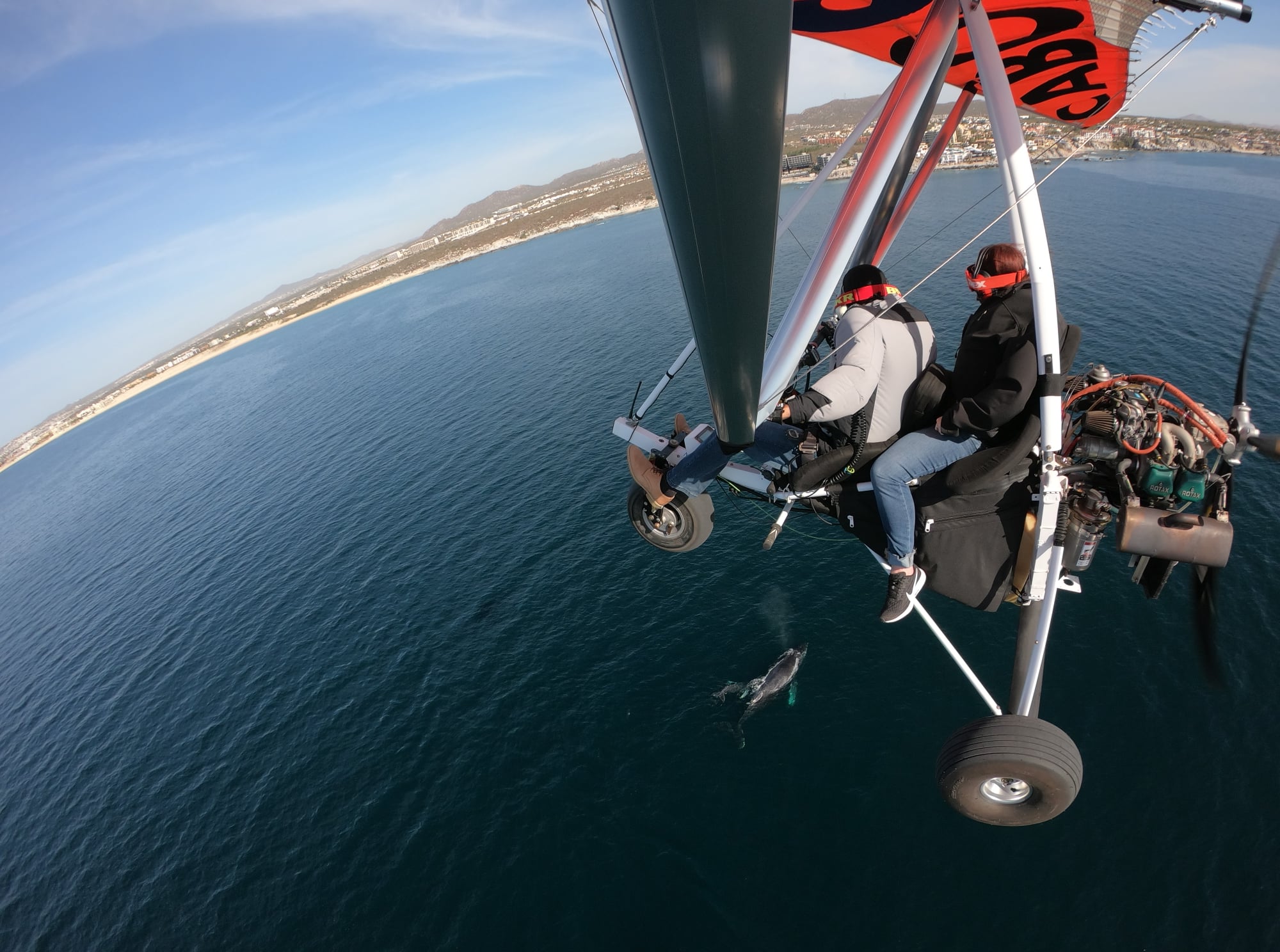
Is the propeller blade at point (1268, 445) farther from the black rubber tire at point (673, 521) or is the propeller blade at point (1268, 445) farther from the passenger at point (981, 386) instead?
the black rubber tire at point (673, 521)

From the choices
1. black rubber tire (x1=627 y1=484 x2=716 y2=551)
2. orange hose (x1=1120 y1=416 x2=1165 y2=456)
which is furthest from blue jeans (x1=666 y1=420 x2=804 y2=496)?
orange hose (x1=1120 y1=416 x2=1165 y2=456)

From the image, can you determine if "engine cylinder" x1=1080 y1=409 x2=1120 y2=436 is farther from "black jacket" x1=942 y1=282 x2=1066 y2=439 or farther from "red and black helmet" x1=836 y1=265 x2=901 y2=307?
"red and black helmet" x1=836 y1=265 x2=901 y2=307

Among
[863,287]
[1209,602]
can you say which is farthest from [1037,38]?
[1209,602]

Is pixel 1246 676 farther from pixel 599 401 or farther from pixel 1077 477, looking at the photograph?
pixel 599 401

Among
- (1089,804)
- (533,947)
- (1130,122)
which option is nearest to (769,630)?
(1089,804)

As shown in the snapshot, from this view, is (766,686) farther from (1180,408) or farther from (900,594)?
(1180,408)
